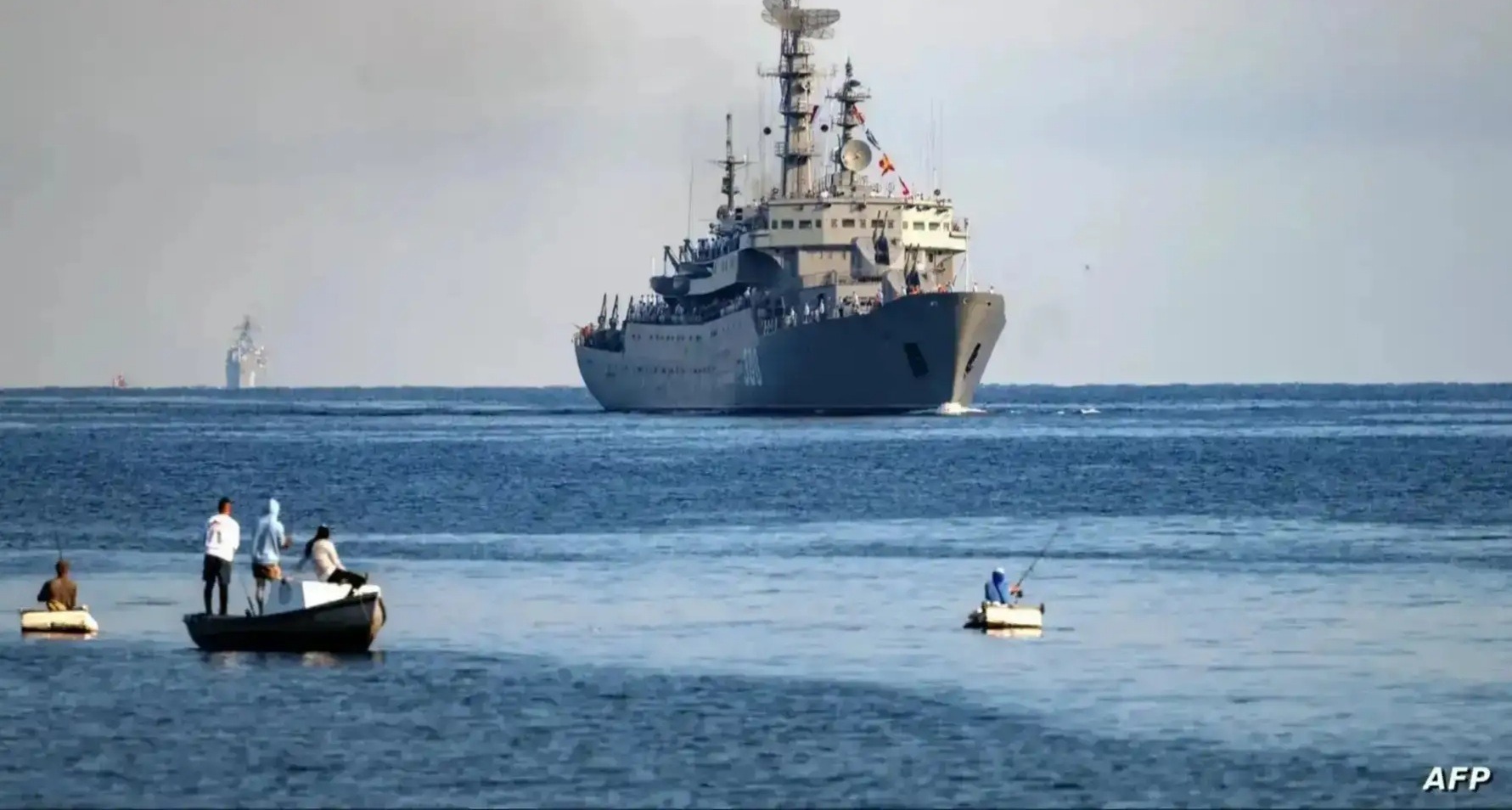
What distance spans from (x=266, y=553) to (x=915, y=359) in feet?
286

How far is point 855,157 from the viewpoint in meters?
131

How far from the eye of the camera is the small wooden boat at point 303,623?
32.7 m

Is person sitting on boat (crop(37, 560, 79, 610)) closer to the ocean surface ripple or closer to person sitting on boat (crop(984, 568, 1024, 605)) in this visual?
the ocean surface ripple

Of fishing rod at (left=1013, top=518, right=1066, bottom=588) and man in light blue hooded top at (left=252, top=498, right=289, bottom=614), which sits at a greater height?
man in light blue hooded top at (left=252, top=498, right=289, bottom=614)

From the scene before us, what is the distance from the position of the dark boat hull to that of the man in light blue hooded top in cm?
46

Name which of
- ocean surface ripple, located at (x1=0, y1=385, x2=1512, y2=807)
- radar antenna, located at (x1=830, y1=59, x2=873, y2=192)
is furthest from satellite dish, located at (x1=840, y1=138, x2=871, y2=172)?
ocean surface ripple, located at (x1=0, y1=385, x2=1512, y2=807)

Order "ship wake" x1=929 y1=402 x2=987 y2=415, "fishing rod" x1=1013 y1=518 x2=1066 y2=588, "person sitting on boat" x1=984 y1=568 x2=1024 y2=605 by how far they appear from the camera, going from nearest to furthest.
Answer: "person sitting on boat" x1=984 y1=568 x2=1024 y2=605 < "fishing rod" x1=1013 y1=518 x2=1066 y2=588 < "ship wake" x1=929 y1=402 x2=987 y2=415

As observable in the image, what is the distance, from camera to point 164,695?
2900 centimetres

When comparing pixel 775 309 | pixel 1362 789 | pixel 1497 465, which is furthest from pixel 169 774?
pixel 775 309

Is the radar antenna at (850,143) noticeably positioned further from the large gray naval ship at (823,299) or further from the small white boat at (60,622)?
the small white boat at (60,622)

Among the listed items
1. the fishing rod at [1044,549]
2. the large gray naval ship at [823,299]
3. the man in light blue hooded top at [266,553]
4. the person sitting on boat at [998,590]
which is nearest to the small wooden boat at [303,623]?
the man in light blue hooded top at [266,553]

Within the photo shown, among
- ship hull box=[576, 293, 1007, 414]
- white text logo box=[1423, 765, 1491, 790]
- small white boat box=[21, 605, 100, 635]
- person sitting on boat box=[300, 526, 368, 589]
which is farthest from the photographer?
ship hull box=[576, 293, 1007, 414]

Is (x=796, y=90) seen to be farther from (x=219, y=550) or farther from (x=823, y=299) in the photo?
(x=219, y=550)

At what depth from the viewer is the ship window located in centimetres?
11806
